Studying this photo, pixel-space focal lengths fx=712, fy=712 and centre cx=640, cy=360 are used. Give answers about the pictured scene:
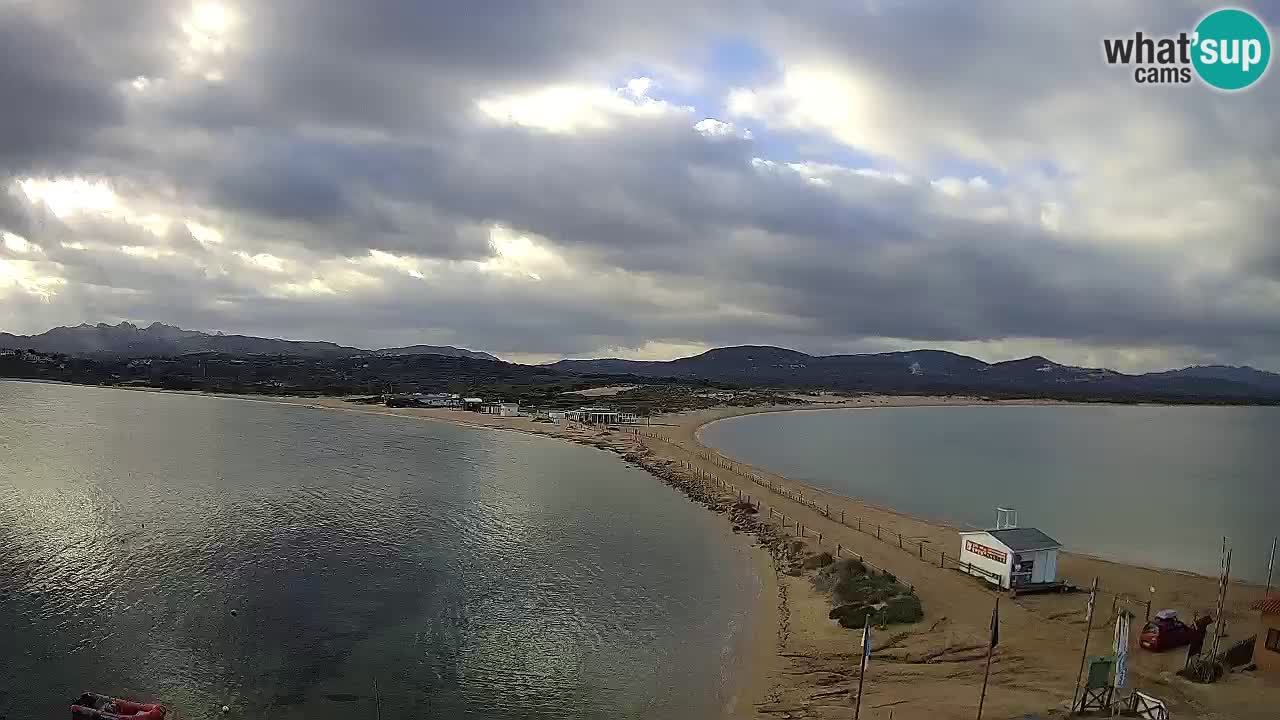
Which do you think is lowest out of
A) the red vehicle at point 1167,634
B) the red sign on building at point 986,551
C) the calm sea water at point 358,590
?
the calm sea water at point 358,590

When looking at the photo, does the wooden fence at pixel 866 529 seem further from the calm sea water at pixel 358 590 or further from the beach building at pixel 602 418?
the beach building at pixel 602 418

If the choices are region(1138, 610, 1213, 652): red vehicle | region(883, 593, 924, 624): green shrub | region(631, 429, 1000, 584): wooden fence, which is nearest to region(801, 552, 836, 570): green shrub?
region(631, 429, 1000, 584): wooden fence

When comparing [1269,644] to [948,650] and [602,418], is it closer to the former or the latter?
[948,650]

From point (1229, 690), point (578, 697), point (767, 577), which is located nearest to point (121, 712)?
point (578, 697)

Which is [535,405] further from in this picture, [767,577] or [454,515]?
[767,577]

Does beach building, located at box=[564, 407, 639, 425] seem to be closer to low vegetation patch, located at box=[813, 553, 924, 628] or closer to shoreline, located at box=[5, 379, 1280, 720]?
shoreline, located at box=[5, 379, 1280, 720]

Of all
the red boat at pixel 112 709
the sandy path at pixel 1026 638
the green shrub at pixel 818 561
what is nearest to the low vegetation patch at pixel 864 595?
the green shrub at pixel 818 561
